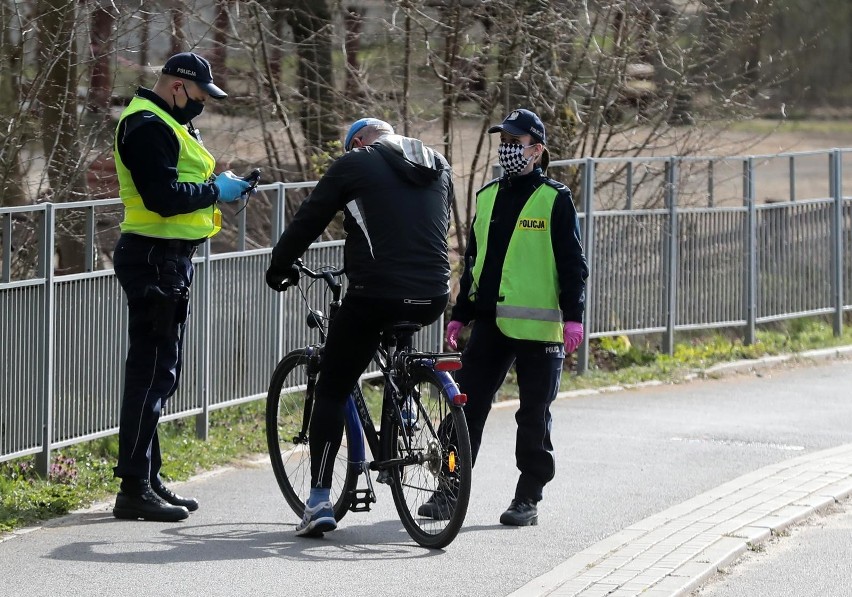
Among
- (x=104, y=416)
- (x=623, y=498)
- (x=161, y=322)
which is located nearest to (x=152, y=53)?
(x=104, y=416)

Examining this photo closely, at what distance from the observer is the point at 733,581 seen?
6422mm

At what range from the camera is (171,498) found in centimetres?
746

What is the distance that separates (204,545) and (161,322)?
1.07 meters

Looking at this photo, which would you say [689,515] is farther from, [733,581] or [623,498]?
[733,581]

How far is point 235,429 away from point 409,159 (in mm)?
3479

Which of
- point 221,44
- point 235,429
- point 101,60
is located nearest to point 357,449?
point 235,429

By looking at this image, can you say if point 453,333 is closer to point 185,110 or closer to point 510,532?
Result: point 510,532

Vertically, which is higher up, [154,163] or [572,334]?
[154,163]

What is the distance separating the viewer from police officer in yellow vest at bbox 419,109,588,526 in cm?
727

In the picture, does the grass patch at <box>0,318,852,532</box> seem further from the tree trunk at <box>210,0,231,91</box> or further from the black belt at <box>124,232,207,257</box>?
the tree trunk at <box>210,0,231,91</box>

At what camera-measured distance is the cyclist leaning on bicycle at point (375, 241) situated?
6.59 meters

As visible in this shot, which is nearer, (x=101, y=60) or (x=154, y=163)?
(x=154, y=163)

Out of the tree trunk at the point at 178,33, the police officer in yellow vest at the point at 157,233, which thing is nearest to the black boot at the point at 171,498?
the police officer in yellow vest at the point at 157,233

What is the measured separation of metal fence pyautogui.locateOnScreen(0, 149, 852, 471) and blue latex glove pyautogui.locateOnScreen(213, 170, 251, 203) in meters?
0.99
